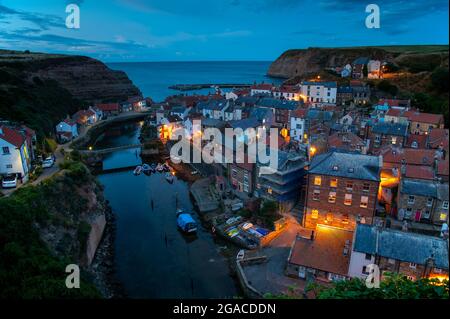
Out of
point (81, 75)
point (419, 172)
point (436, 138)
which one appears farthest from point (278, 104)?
point (81, 75)

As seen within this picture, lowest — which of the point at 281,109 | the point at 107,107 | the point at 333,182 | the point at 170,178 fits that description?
the point at 170,178

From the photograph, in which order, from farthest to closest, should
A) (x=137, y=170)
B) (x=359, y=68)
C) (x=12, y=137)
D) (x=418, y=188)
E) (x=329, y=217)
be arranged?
1. (x=359, y=68)
2. (x=137, y=170)
3. (x=12, y=137)
4. (x=329, y=217)
5. (x=418, y=188)

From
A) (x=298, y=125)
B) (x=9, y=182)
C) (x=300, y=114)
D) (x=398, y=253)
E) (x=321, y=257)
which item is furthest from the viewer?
(x=298, y=125)

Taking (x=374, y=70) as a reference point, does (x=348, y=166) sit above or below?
below

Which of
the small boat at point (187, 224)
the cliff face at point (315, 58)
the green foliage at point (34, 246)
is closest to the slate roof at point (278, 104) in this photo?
the small boat at point (187, 224)

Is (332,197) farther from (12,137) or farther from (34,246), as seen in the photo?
(12,137)
